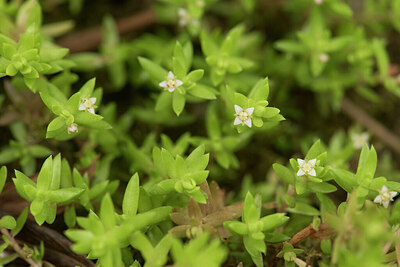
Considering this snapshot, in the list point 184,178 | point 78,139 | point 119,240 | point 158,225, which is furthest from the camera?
point 78,139

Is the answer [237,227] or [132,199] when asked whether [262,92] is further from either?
[132,199]

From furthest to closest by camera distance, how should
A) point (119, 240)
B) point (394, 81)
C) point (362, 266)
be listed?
point (394, 81) → point (119, 240) → point (362, 266)

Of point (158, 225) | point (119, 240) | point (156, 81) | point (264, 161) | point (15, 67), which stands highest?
point (15, 67)

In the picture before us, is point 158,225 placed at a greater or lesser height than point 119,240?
lesser

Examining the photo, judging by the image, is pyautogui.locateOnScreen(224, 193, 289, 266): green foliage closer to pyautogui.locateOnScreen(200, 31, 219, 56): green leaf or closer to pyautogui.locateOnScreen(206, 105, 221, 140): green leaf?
pyautogui.locateOnScreen(206, 105, 221, 140): green leaf

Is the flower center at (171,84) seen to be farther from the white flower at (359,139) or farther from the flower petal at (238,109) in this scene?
the white flower at (359,139)

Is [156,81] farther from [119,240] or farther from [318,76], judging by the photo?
[318,76]

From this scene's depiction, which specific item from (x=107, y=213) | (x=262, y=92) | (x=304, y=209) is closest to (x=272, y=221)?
(x=304, y=209)

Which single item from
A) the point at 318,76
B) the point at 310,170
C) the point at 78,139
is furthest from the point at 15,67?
the point at 318,76
